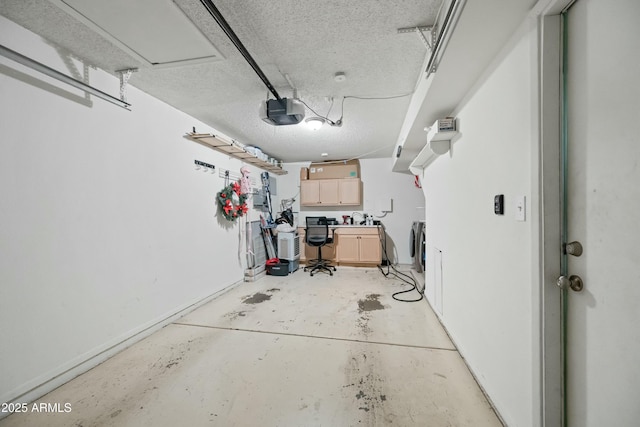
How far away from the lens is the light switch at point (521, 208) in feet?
3.50

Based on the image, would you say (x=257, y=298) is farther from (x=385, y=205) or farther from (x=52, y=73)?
(x=385, y=205)

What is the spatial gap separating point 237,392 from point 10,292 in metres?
1.58

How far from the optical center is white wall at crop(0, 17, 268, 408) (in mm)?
1436

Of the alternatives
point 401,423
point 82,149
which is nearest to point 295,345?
point 401,423

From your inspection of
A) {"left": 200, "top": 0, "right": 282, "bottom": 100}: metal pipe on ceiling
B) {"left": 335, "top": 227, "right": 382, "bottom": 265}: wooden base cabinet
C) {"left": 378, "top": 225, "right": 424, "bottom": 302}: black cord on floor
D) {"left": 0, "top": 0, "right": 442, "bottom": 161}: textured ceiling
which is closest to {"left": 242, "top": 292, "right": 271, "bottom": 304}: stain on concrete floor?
{"left": 378, "top": 225, "right": 424, "bottom": 302}: black cord on floor

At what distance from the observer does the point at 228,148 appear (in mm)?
3342

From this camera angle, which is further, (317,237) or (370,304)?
(317,237)

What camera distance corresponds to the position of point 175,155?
2.67 metres

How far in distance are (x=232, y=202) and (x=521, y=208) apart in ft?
11.2

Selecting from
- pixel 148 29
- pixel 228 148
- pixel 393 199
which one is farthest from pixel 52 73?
pixel 393 199

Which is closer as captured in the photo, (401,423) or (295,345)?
(401,423)

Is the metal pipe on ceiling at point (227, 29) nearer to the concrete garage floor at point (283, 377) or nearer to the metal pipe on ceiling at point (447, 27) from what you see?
the metal pipe on ceiling at point (447, 27)

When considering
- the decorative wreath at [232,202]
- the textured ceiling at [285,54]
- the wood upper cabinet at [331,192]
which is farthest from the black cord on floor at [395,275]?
A: the decorative wreath at [232,202]

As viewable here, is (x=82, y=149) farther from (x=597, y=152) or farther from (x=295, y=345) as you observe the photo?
(x=597, y=152)
